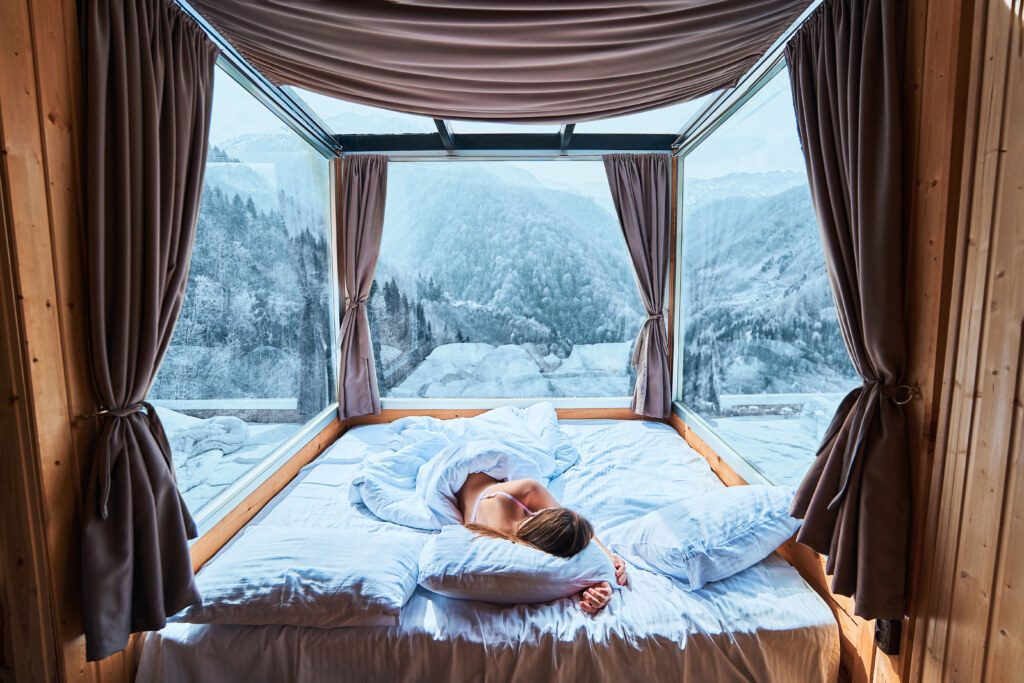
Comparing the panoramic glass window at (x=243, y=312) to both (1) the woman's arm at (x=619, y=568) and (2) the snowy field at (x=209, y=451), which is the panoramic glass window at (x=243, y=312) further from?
(1) the woman's arm at (x=619, y=568)

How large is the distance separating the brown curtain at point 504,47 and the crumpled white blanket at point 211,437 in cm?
138

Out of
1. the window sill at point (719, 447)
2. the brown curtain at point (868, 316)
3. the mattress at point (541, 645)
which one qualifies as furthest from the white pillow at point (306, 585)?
the window sill at point (719, 447)

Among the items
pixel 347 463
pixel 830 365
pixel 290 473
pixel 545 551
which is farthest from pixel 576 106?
pixel 290 473

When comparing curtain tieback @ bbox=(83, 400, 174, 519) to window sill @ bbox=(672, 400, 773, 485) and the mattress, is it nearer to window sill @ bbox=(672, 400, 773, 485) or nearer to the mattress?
the mattress

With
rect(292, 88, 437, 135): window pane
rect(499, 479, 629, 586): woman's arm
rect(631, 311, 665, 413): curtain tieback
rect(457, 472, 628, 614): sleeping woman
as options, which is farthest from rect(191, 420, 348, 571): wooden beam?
rect(631, 311, 665, 413): curtain tieback

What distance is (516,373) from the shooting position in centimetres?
359

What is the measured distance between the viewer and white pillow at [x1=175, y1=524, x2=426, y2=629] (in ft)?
4.44

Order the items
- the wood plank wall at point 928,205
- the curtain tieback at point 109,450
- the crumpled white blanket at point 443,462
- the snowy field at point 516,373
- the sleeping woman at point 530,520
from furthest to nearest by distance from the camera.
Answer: the snowy field at point 516,373 → the crumpled white blanket at point 443,462 → the sleeping woman at point 530,520 → the curtain tieback at point 109,450 → the wood plank wall at point 928,205

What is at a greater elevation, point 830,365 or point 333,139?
point 333,139

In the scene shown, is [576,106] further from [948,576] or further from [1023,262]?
[948,576]

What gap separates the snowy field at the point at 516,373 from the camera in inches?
140

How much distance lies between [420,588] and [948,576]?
144 centimetres

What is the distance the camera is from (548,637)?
1335 mm

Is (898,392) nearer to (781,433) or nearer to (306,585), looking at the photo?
(781,433)
